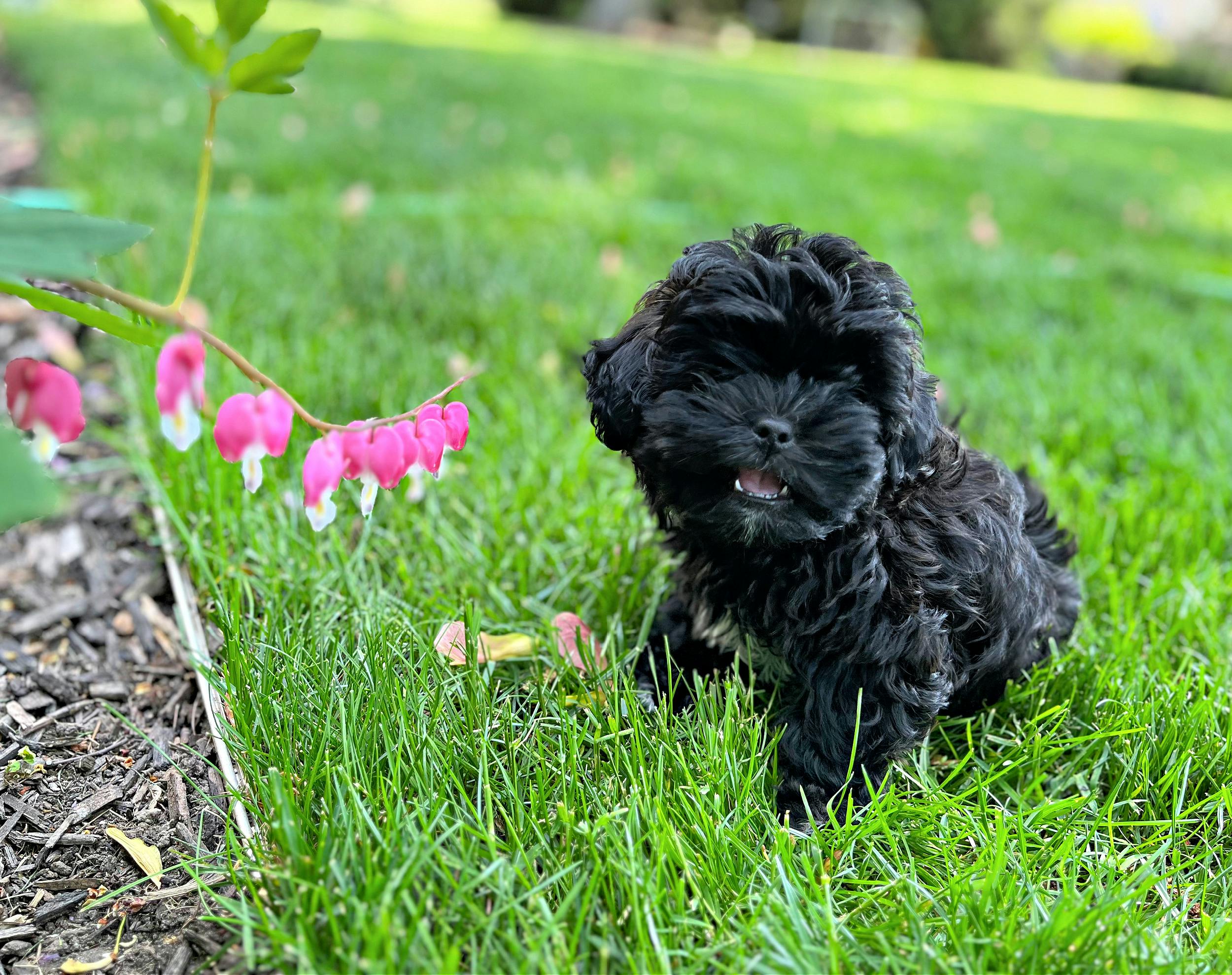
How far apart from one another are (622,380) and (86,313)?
1.01 metres

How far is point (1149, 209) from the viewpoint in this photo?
26.9ft

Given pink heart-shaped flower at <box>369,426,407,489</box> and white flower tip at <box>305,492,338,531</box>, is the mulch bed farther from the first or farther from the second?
pink heart-shaped flower at <box>369,426,407,489</box>

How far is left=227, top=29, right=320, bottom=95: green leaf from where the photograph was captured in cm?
142

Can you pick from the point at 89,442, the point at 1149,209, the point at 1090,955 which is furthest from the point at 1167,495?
the point at 1149,209

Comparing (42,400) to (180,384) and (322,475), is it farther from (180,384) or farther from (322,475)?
(322,475)

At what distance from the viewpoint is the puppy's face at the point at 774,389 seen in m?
1.94

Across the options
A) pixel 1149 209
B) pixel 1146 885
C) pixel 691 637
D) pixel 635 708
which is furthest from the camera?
pixel 1149 209

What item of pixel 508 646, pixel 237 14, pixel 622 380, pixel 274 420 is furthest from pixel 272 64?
pixel 508 646

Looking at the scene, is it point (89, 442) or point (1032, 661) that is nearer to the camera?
point (1032, 661)

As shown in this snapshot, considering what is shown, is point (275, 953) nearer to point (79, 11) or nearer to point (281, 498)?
point (281, 498)

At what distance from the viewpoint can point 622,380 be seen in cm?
210

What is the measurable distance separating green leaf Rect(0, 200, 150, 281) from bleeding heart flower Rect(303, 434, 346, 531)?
395 millimetres

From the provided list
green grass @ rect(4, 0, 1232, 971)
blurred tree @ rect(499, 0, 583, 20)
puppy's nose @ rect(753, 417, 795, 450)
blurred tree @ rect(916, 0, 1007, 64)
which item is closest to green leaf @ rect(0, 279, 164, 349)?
green grass @ rect(4, 0, 1232, 971)

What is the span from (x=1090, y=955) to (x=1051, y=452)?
2.77 meters
